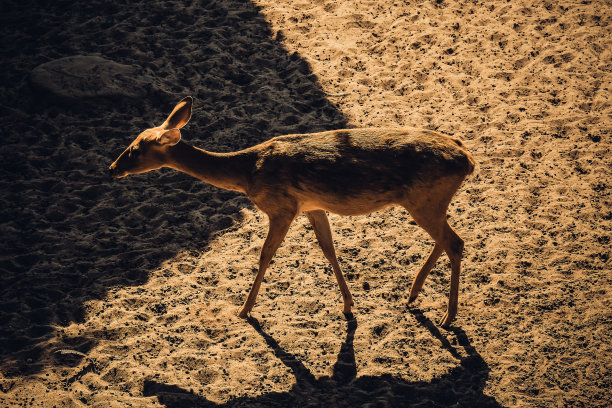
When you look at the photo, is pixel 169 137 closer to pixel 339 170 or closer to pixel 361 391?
pixel 339 170

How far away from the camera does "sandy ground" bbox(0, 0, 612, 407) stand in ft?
15.5

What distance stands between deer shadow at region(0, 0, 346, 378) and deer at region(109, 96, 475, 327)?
1406 mm

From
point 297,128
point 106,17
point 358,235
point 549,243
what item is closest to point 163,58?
point 106,17

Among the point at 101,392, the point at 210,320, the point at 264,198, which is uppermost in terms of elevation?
the point at 264,198

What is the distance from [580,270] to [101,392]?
4.25 metres

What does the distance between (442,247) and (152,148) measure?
2521 millimetres

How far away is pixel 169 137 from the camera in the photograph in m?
4.89

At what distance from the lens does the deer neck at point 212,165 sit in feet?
16.5

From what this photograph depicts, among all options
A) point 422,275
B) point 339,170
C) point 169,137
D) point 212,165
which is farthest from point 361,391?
point 169,137

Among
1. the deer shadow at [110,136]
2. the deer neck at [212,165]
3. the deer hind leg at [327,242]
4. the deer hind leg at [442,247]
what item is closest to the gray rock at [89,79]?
the deer shadow at [110,136]

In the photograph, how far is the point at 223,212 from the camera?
663 cm

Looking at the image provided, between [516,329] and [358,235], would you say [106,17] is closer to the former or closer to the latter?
[358,235]

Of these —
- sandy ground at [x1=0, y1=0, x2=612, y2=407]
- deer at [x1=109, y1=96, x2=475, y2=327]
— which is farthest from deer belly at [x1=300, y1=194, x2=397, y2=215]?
sandy ground at [x1=0, y1=0, x2=612, y2=407]

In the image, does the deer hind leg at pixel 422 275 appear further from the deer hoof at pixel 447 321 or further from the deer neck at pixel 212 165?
the deer neck at pixel 212 165
